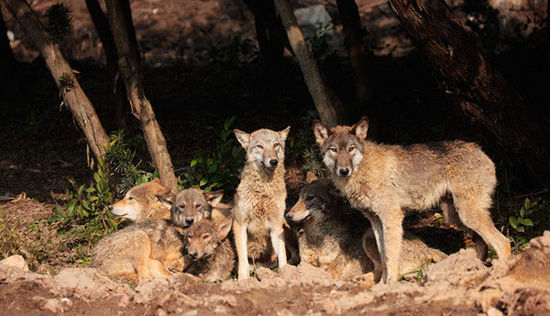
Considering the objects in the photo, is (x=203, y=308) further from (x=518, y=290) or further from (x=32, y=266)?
(x=32, y=266)

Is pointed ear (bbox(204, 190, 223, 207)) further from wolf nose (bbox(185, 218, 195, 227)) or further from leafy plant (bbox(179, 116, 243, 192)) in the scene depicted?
leafy plant (bbox(179, 116, 243, 192))

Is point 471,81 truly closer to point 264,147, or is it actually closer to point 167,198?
point 264,147

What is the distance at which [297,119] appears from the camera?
41.4 ft

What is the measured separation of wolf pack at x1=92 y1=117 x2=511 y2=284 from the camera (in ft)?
21.7

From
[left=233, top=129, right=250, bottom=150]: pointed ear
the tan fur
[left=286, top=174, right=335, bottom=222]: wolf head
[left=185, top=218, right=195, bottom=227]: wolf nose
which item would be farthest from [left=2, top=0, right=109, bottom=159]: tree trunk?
the tan fur

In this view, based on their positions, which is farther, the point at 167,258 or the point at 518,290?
the point at 167,258

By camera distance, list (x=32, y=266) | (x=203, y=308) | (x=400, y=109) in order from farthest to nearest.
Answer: (x=400, y=109), (x=32, y=266), (x=203, y=308)

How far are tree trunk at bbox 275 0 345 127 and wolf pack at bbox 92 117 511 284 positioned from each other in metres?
0.81

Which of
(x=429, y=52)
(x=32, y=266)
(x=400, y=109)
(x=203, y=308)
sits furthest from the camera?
(x=400, y=109)

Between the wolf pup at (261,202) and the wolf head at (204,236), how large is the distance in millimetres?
226

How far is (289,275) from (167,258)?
1.87 meters

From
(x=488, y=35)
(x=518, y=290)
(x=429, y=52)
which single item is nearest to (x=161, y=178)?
(x=429, y=52)

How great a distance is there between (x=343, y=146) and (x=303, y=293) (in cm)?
182

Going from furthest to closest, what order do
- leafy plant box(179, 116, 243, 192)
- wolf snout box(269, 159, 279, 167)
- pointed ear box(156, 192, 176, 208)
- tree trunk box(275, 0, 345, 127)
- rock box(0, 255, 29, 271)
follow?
leafy plant box(179, 116, 243, 192) → tree trunk box(275, 0, 345, 127) → pointed ear box(156, 192, 176, 208) → rock box(0, 255, 29, 271) → wolf snout box(269, 159, 279, 167)
